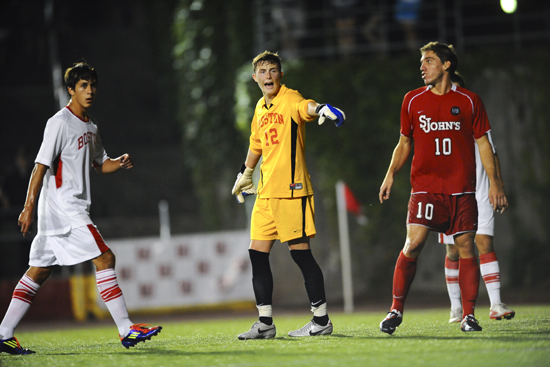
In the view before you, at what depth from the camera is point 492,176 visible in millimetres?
5508

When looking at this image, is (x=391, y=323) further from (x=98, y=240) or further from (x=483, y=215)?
(x=98, y=240)

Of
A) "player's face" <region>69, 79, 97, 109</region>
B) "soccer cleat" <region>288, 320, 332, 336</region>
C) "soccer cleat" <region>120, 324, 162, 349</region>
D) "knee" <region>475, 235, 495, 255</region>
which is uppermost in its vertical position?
"player's face" <region>69, 79, 97, 109</region>

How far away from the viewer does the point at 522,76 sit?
39.9 ft

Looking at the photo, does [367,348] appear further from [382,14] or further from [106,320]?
[382,14]

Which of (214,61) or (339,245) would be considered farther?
(214,61)

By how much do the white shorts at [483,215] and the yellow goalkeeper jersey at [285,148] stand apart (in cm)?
163

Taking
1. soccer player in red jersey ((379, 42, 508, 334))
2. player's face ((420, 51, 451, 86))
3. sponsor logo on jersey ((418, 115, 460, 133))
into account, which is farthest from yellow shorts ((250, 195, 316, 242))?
player's face ((420, 51, 451, 86))

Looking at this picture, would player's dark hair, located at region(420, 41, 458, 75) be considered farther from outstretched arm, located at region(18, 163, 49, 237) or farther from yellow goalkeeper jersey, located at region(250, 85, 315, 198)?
outstretched arm, located at region(18, 163, 49, 237)

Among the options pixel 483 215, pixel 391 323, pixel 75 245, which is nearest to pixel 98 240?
pixel 75 245

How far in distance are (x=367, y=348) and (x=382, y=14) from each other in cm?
918

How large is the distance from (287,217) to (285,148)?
536mm

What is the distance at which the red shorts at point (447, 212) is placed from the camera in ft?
17.8

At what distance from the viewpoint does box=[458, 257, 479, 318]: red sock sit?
5.46 meters

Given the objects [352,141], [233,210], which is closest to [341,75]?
[352,141]
